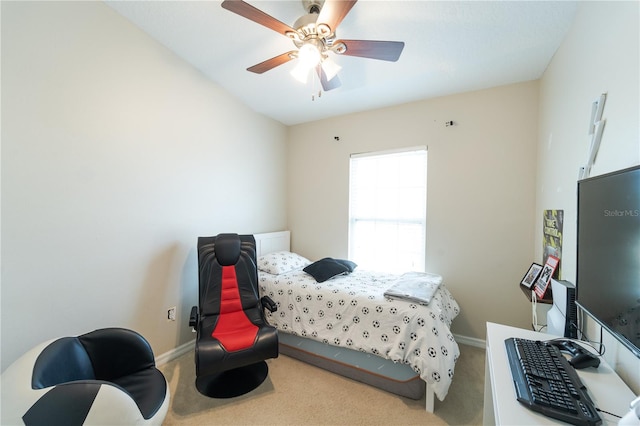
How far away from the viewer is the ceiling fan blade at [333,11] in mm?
1293

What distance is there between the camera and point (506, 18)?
1.74 metres

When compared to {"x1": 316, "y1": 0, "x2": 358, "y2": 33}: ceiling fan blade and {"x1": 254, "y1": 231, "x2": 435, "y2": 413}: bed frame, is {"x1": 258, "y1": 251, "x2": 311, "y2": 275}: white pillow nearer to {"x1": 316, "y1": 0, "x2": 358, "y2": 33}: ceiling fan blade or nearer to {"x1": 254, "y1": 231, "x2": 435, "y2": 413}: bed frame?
{"x1": 254, "y1": 231, "x2": 435, "y2": 413}: bed frame

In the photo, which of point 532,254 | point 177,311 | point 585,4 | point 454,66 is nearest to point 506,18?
point 585,4

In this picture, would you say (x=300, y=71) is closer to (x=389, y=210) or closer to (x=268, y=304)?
(x=268, y=304)

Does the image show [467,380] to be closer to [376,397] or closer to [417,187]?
[376,397]

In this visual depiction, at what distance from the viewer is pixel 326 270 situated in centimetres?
267

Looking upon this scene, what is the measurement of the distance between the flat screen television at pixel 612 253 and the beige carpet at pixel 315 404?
4.13 feet

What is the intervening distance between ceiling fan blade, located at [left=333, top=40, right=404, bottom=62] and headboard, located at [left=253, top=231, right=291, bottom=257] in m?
2.28

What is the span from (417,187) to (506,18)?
1679 millimetres

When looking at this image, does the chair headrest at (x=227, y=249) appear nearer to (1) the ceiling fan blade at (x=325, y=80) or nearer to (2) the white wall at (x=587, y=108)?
(1) the ceiling fan blade at (x=325, y=80)

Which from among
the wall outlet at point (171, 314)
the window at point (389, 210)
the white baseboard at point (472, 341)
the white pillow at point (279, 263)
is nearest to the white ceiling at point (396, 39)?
the window at point (389, 210)

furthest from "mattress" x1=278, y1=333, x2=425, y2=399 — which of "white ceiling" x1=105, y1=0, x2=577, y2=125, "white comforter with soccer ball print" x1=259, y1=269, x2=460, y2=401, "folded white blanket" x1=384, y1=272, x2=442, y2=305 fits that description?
"white ceiling" x1=105, y1=0, x2=577, y2=125

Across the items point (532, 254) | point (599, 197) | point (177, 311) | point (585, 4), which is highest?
point (585, 4)

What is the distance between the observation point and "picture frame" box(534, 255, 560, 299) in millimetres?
1799
